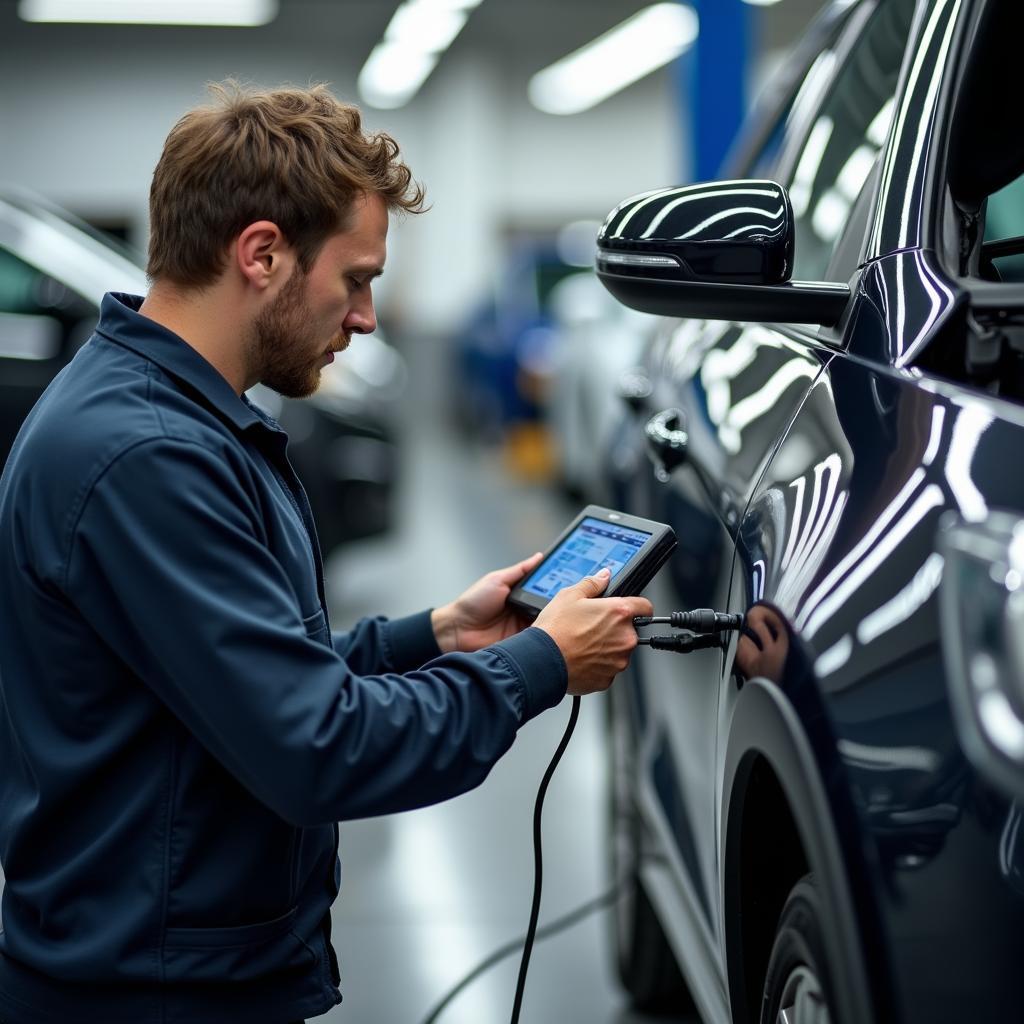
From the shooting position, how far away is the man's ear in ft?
4.55

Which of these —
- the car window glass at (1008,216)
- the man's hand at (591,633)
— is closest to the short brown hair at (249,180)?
the man's hand at (591,633)

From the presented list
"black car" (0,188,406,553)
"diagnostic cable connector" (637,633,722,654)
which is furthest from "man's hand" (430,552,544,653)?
"black car" (0,188,406,553)

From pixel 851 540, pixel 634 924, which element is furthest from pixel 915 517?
pixel 634 924

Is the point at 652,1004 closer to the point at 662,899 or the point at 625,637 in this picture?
the point at 662,899

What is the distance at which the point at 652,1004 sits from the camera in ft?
8.28

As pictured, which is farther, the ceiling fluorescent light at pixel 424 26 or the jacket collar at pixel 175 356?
the ceiling fluorescent light at pixel 424 26

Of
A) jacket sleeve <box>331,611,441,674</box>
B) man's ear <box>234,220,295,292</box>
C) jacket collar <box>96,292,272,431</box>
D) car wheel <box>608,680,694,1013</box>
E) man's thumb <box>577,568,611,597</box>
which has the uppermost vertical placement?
man's ear <box>234,220,295,292</box>

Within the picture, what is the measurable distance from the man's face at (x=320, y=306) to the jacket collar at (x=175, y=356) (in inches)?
2.8

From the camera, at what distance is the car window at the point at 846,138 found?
175cm

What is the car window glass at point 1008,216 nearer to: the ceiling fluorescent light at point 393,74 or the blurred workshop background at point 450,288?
the blurred workshop background at point 450,288

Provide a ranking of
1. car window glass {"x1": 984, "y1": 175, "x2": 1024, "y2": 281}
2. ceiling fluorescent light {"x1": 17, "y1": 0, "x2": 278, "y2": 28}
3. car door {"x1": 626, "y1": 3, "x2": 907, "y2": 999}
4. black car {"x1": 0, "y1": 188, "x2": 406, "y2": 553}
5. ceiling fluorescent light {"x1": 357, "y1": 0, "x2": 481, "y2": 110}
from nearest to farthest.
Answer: car door {"x1": 626, "y1": 3, "x2": 907, "y2": 999} < car window glass {"x1": 984, "y1": 175, "x2": 1024, "y2": 281} < black car {"x1": 0, "y1": 188, "x2": 406, "y2": 553} < ceiling fluorescent light {"x1": 357, "y1": 0, "x2": 481, "y2": 110} < ceiling fluorescent light {"x1": 17, "y1": 0, "x2": 278, "y2": 28}

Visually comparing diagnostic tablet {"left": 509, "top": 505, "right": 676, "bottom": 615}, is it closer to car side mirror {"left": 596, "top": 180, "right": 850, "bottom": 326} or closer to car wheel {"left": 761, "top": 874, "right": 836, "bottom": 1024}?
car side mirror {"left": 596, "top": 180, "right": 850, "bottom": 326}

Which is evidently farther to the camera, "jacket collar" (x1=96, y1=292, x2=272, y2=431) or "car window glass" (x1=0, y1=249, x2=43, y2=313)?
"car window glass" (x1=0, y1=249, x2=43, y2=313)

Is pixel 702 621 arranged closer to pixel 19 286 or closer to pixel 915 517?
pixel 915 517
